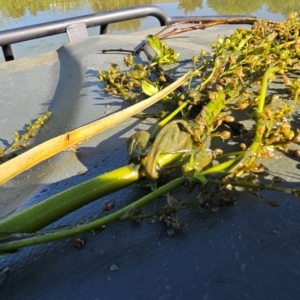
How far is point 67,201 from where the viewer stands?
78cm

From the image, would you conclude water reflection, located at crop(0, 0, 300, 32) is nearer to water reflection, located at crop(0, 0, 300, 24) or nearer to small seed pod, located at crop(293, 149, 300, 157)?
water reflection, located at crop(0, 0, 300, 24)

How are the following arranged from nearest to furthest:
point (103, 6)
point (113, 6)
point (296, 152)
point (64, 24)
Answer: point (296, 152) < point (64, 24) < point (103, 6) < point (113, 6)

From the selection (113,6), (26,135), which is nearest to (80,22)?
(26,135)

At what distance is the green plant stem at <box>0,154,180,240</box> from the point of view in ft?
2.48

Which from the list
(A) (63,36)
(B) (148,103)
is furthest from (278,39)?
(A) (63,36)

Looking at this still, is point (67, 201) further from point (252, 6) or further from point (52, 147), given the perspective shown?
point (252, 6)

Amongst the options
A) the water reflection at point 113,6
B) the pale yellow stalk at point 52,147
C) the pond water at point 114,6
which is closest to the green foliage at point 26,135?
the pale yellow stalk at point 52,147

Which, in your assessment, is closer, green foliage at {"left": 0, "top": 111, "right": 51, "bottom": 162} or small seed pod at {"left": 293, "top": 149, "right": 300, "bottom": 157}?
small seed pod at {"left": 293, "top": 149, "right": 300, "bottom": 157}

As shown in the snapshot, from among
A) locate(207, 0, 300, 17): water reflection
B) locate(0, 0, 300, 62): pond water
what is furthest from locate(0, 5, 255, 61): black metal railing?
locate(207, 0, 300, 17): water reflection

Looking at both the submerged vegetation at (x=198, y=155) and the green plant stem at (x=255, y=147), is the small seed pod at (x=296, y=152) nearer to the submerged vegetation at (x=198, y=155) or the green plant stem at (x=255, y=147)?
the submerged vegetation at (x=198, y=155)

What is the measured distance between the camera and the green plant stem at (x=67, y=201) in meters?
0.76

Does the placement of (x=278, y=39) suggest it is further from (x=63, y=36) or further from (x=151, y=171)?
(x=63, y=36)

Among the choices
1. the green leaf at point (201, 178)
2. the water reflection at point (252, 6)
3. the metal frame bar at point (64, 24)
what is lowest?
the water reflection at point (252, 6)

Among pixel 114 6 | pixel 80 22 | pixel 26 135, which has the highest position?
pixel 80 22
